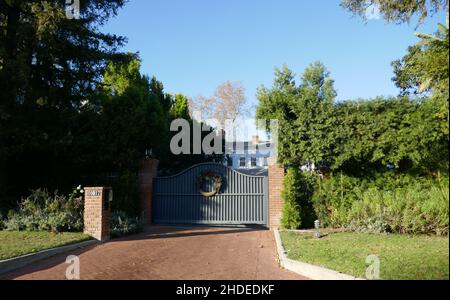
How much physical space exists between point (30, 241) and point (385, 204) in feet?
28.9

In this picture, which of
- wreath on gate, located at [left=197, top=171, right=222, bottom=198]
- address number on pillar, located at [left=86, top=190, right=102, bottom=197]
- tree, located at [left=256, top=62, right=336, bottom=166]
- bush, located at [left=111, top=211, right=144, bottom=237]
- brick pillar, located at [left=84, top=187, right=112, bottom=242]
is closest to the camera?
brick pillar, located at [left=84, top=187, right=112, bottom=242]

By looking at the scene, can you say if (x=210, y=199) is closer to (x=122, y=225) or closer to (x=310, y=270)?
(x=122, y=225)

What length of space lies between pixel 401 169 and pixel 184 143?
12.7 meters

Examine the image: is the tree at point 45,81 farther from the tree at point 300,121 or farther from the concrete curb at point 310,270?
the concrete curb at point 310,270

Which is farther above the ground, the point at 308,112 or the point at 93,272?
the point at 308,112

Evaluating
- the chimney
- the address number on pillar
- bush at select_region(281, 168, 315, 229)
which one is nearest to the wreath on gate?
bush at select_region(281, 168, 315, 229)

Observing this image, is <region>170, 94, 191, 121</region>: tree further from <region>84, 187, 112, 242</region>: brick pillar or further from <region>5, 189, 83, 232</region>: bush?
<region>84, 187, 112, 242</region>: brick pillar

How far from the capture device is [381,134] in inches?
434

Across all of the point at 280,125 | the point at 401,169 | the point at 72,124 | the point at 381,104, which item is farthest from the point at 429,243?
the point at 72,124

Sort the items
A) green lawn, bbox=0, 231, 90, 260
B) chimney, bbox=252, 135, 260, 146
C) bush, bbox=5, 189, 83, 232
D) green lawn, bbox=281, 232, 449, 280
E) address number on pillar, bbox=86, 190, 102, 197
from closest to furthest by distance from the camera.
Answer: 1. green lawn, bbox=281, 232, 449, 280
2. green lawn, bbox=0, 231, 90, 260
3. address number on pillar, bbox=86, 190, 102, 197
4. bush, bbox=5, 189, 83, 232
5. chimney, bbox=252, 135, 260, 146

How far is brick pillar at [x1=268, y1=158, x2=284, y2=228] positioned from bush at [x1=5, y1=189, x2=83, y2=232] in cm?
581

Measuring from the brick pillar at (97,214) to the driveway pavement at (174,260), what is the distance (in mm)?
427

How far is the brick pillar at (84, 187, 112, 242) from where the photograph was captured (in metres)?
9.60
